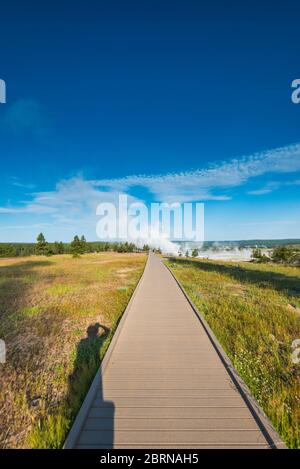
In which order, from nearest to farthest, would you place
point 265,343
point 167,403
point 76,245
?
point 167,403
point 265,343
point 76,245

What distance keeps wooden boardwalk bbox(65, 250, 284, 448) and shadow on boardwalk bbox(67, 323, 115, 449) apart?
0.02 m

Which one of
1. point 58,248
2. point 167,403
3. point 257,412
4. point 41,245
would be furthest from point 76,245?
point 257,412

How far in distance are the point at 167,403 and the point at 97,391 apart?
1.40m

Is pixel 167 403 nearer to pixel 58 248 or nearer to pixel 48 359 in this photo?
pixel 48 359

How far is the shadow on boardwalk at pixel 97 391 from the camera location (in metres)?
3.29

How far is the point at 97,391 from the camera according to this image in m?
4.26

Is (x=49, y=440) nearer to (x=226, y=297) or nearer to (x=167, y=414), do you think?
(x=167, y=414)

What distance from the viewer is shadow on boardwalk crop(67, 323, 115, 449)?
10.8ft

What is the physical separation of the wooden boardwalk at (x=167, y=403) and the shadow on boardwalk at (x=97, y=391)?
0.05ft

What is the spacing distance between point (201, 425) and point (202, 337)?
339cm

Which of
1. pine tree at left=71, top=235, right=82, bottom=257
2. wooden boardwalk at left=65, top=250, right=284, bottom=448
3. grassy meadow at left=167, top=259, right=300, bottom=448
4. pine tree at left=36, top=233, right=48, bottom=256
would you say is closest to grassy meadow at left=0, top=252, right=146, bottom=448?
wooden boardwalk at left=65, top=250, right=284, bottom=448

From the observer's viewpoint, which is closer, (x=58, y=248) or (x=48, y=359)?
(x=48, y=359)

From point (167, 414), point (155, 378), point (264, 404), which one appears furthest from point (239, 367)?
point (167, 414)

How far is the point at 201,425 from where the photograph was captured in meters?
3.48
